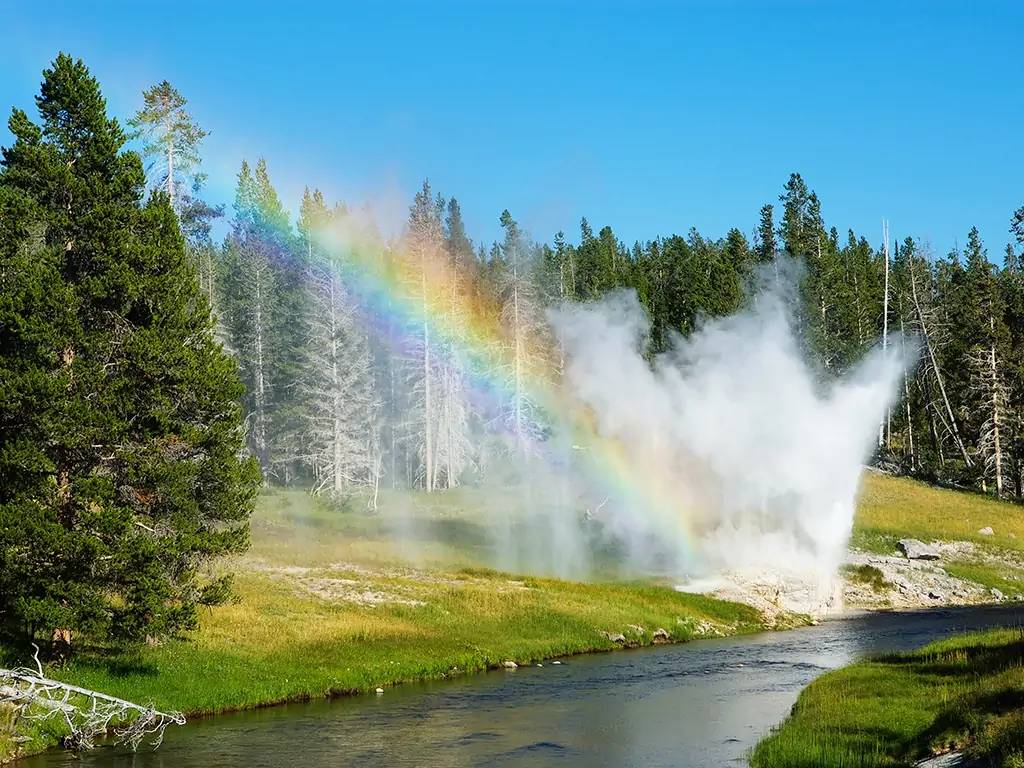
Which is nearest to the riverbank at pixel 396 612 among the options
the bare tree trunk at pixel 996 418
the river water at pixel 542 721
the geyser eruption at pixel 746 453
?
the river water at pixel 542 721

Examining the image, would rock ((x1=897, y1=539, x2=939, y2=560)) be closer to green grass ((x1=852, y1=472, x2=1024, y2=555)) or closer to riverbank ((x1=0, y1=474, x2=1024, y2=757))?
green grass ((x1=852, y1=472, x2=1024, y2=555))

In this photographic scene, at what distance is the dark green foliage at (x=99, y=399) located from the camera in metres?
31.3

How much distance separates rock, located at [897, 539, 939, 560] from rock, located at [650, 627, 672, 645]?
2577cm

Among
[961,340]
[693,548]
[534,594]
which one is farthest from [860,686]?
[961,340]

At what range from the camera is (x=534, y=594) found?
5500 cm

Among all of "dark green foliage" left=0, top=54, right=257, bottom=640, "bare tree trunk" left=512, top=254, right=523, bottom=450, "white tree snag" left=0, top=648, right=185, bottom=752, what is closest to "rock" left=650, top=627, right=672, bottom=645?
"dark green foliage" left=0, top=54, right=257, bottom=640

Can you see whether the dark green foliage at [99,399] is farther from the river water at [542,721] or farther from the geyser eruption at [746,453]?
the geyser eruption at [746,453]

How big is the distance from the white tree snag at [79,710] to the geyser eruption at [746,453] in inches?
1607

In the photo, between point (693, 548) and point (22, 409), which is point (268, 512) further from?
point (22, 409)

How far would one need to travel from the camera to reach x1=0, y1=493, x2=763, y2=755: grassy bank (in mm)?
34719

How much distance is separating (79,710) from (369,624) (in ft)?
56.9

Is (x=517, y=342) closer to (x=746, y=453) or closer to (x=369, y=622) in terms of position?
Result: (x=746, y=453)

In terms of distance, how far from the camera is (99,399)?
3278 cm

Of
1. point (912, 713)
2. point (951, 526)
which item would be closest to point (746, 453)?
point (951, 526)
